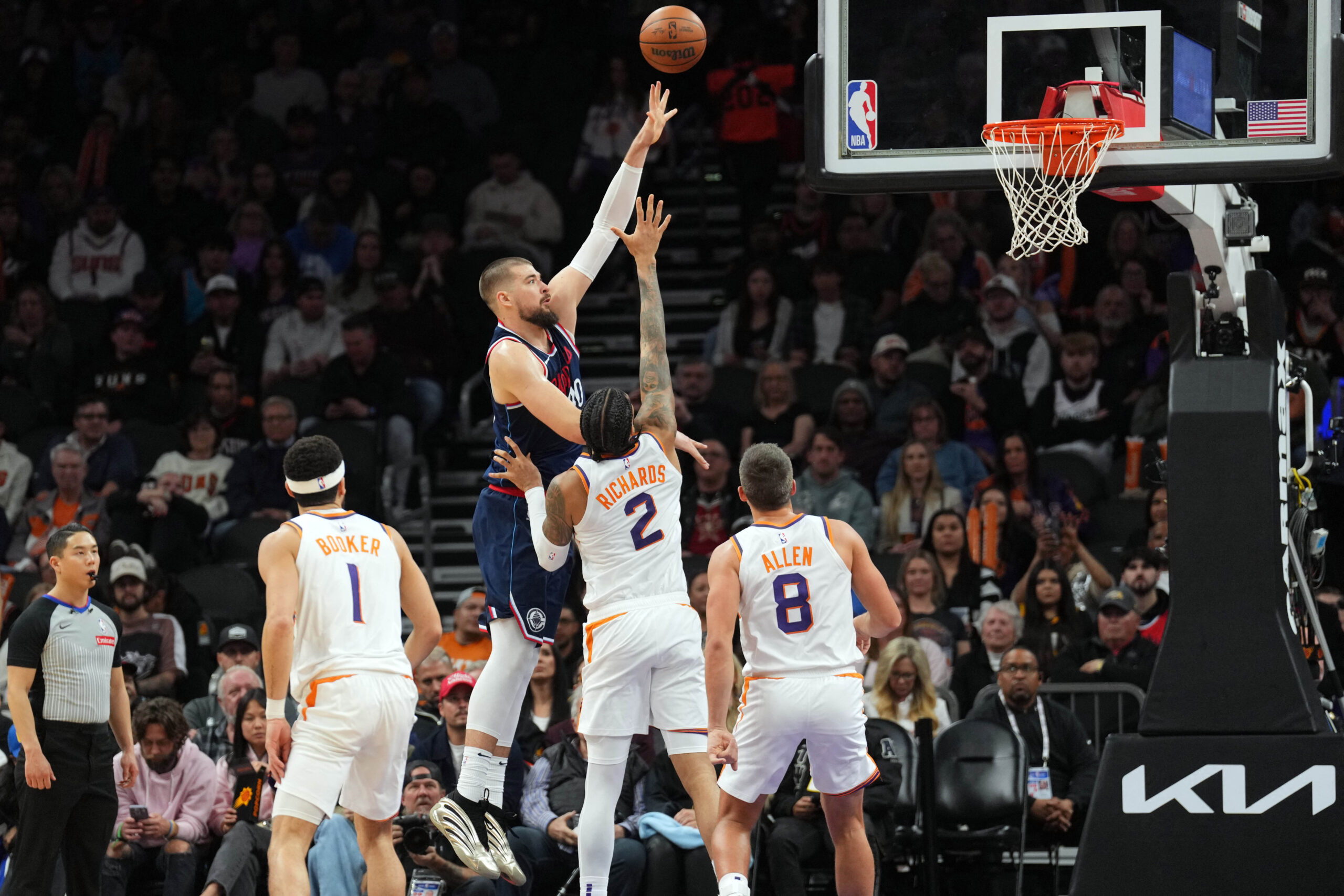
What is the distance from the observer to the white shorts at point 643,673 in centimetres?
791

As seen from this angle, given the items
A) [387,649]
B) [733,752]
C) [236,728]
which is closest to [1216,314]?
[733,752]

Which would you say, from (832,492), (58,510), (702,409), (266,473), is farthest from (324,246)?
(832,492)

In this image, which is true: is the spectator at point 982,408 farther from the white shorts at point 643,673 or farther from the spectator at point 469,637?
the white shorts at point 643,673

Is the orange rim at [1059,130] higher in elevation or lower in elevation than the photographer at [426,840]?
higher

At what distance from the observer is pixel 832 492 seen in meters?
13.4

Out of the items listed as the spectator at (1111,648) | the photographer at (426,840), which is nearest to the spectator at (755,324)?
the spectator at (1111,648)

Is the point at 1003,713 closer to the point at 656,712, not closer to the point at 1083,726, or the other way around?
the point at 1083,726

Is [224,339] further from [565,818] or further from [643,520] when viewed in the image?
[643,520]

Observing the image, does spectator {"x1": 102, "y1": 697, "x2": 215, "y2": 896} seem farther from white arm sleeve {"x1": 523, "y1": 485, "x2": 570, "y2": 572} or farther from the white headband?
white arm sleeve {"x1": 523, "y1": 485, "x2": 570, "y2": 572}

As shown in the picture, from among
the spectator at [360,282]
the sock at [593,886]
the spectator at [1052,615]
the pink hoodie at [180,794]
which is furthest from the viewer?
the spectator at [360,282]

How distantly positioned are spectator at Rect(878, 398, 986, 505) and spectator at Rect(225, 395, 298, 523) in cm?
475

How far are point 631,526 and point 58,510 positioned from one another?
27.2 feet

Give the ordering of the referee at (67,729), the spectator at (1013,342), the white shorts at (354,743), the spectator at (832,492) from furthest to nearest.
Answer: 1. the spectator at (1013,342)
2. the spectator at (832,492)
3. the referee at (67,729)
4. the white shorts at (354,743)

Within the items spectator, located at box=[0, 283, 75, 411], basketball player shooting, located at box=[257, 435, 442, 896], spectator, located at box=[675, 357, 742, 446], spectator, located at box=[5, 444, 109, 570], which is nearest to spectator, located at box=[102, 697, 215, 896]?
basketball player shooting, located at box=[257, 435, 442, 896]
